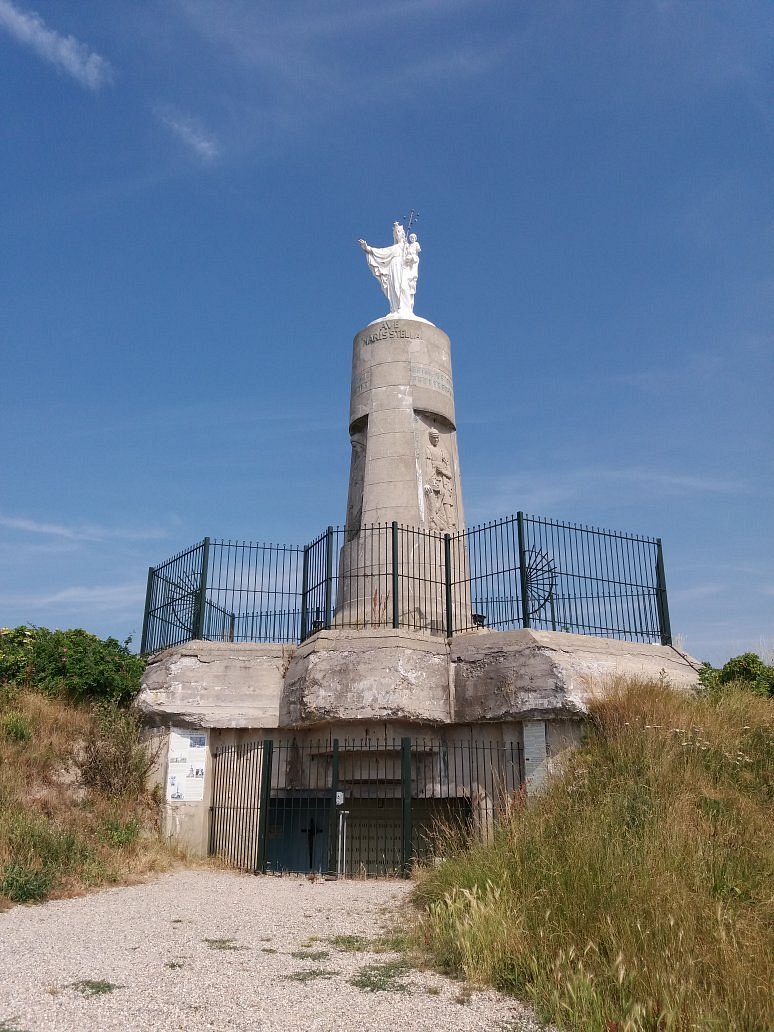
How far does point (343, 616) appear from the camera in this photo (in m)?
14.7

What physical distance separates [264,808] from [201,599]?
356cm

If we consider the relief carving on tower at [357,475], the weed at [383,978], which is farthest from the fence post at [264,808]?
the weed at [383,978]

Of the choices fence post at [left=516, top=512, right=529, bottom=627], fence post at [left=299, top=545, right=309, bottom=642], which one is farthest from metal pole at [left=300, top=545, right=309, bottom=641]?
fence post at [left=516, top=512, right=529, bottom=627]

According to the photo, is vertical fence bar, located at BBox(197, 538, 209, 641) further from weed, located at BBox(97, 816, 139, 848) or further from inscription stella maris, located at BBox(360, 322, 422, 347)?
inscription stella maris, located at BBox(360, 322, 422, 347)

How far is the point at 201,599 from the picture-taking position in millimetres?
13867

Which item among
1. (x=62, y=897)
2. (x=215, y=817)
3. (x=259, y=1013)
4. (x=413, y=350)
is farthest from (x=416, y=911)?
(x=413, y=350)

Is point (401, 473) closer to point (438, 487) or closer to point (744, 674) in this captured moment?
point (438, 487)

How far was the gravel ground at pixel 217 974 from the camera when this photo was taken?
5031 millimetres

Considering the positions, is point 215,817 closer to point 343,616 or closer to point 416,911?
point 343,616

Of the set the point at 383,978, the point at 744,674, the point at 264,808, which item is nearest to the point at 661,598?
the point at 744,674

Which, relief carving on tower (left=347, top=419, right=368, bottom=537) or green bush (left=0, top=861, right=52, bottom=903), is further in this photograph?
relief carving on tower (left=347, top=419, right=368, bottom=537)

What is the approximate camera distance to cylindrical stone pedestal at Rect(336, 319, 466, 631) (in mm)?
14230

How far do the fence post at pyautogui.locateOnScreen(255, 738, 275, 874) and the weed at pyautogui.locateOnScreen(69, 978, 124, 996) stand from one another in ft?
20.0

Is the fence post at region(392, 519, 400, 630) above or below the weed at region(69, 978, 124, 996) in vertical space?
above
